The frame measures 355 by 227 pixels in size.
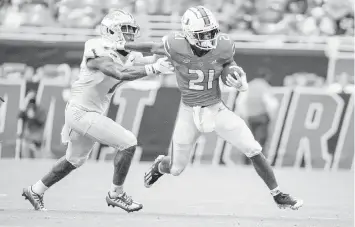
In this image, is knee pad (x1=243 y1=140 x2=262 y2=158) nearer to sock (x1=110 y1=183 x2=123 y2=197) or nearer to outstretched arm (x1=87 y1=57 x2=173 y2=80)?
outstretched arm (x1=87 y1=57 x2=173 y2=80)

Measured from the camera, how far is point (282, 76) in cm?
1351

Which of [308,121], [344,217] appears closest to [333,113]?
[308,121]

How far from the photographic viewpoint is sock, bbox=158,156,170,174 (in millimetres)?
8344

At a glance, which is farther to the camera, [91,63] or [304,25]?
[304,25]

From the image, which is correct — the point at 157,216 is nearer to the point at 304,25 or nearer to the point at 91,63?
the point at 91,63

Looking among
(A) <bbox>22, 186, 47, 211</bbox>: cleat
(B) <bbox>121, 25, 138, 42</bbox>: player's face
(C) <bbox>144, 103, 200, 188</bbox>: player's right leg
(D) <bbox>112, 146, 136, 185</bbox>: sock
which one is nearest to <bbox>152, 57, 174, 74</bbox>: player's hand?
(C) <bbox>144, 103, 200, 188</bbox>: player's right leg

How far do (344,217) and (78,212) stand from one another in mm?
2371

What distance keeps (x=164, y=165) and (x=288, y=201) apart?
1340mm

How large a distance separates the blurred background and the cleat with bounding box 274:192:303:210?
5.74 m

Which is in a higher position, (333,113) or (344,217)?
(344,217)

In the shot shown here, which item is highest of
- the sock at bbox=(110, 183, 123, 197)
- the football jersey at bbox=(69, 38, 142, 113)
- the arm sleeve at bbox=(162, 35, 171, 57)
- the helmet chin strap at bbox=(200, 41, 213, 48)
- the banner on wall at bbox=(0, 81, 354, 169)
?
the helmet chin strap at bbox=(200, 41, 213, 48)

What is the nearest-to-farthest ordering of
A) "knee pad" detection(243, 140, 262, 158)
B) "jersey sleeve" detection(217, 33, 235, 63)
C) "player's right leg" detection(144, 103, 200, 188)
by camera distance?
"knee pad" detection(243, 140, 262, 158)
"jersey sleeve" detection(217, 33, 235, 63)
"player's right leg" detection(144, 103, 200, 188)

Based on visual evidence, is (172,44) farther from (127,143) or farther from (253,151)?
(253,151)

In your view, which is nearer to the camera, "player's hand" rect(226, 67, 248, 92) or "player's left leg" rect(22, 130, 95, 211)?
"player's hand" rect(226, 67, 248, 92)
